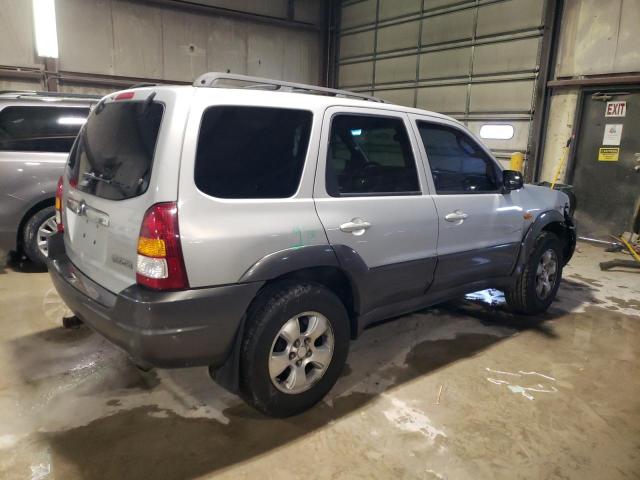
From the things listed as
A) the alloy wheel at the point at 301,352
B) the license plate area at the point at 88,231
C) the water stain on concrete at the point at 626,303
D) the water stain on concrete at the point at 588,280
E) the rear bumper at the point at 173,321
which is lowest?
the water stain on concrete at the point at 626,303

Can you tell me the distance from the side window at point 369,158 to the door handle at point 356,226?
155mm

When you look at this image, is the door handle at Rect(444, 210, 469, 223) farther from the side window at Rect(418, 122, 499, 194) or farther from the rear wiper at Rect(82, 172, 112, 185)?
the rear wiper at Rect(82, 172, 112, 185)

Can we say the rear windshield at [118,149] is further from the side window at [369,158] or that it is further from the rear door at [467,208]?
the rear door at [467,208]

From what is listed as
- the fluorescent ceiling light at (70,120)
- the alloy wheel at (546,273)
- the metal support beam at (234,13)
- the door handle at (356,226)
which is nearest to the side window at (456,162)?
the door handle at (356,226)

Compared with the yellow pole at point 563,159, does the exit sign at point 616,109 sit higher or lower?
higher

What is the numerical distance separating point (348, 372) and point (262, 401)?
835 millimetres

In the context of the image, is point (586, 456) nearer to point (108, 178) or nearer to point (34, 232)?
point (108, 178)

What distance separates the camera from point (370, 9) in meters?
10.9

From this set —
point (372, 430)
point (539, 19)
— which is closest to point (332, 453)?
point (372, 430)

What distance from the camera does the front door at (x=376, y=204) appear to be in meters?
2.47

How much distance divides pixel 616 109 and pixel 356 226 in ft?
21.4

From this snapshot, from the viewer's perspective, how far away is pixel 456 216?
3.09 m

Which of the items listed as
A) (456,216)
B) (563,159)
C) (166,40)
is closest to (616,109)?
(563,159)

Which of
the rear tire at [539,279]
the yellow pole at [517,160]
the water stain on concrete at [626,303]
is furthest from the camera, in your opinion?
the yellow pole at [517,160]
